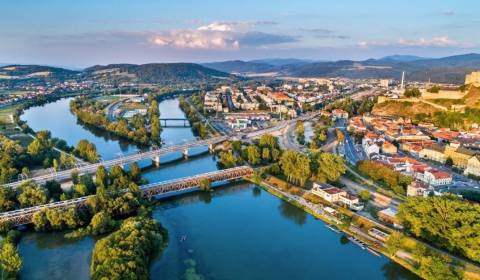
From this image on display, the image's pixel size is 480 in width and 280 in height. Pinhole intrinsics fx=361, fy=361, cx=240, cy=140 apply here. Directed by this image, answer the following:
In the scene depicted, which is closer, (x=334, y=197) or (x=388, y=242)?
(x=388, y=242)

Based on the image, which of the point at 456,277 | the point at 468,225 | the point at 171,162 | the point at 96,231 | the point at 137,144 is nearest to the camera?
the point at 456,277

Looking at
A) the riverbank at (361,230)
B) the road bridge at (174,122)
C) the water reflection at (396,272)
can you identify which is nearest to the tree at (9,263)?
the riverbank at (361,230)

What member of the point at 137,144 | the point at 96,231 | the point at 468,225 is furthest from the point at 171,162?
the point at 468,225

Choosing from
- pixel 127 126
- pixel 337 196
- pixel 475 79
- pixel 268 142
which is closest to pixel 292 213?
pixel 337 196

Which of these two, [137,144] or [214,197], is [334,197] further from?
[137,144]

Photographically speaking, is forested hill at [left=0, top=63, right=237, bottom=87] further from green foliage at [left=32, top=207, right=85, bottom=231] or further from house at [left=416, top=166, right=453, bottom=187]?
green foliage at [left=32, top=207, right=85, bottom=231]

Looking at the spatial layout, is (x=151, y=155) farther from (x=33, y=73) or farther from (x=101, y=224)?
(x=33, y=73)
